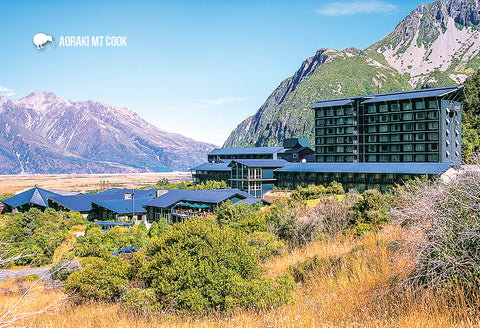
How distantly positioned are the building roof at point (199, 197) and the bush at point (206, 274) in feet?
121

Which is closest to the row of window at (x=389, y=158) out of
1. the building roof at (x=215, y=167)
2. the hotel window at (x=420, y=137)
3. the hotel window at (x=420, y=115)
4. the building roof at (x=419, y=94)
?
the hotel window at (x=420, y=137)

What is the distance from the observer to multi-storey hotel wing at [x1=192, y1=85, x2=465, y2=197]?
200 feet

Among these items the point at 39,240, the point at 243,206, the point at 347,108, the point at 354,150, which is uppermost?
the point at 347,108

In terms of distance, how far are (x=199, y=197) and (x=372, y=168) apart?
2569cm

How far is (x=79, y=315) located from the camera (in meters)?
11.7

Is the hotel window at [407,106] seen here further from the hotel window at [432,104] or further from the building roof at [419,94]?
the hotel window at [432,104]

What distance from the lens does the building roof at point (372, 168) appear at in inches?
2090

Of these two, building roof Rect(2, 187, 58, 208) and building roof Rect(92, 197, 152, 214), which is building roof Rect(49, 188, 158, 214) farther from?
building roof Rect(2, 187, 58, 208)

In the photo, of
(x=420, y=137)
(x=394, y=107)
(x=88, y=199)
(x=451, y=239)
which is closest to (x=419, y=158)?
(x=420, y=137)

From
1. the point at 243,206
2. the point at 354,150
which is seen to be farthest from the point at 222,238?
the point at 354,150

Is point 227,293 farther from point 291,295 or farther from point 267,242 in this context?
point 267,242

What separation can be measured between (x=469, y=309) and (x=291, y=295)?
17.0 ft

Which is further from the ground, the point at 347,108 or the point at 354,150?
the point at 347,108

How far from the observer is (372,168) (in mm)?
58375
